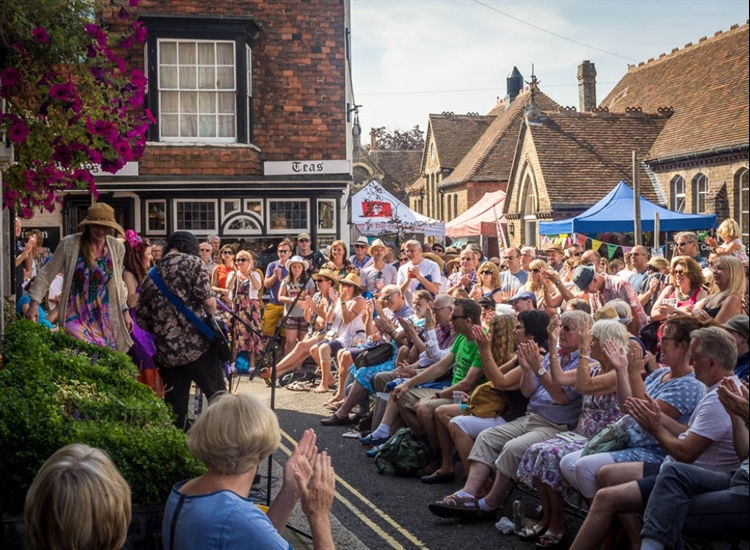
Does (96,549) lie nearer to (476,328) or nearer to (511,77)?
(476,328)

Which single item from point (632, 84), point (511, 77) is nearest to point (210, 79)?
point (632, 84)

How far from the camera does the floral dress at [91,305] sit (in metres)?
7.36

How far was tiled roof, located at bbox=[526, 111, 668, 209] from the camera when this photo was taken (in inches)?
1444

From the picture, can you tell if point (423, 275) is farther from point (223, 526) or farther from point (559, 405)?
point (223, 526)

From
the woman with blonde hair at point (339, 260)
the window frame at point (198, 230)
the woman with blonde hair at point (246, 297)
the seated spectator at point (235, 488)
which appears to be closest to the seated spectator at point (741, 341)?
the seated spectator at point (235, 488)

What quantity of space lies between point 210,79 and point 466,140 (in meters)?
46.9

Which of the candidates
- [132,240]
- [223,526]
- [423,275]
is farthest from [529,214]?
[223,526]

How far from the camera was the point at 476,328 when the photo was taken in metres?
7.46

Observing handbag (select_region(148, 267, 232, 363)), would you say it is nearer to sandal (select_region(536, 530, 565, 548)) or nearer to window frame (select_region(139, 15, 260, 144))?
sandal (select_region(536, 530, 565, 548))

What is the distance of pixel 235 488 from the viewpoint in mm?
3572

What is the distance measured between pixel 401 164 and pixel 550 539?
239 ft

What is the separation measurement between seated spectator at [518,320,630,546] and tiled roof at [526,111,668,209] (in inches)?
1207

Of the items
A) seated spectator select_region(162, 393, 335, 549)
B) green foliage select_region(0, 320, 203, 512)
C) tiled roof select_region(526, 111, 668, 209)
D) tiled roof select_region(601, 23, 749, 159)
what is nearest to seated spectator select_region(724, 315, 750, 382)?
seated spectator select_region(162, 393, 335, 549)

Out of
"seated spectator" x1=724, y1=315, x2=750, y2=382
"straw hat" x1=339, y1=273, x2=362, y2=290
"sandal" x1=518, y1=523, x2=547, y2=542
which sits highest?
"straw hat" x1=339, y1=273, x2=362, y2=290
